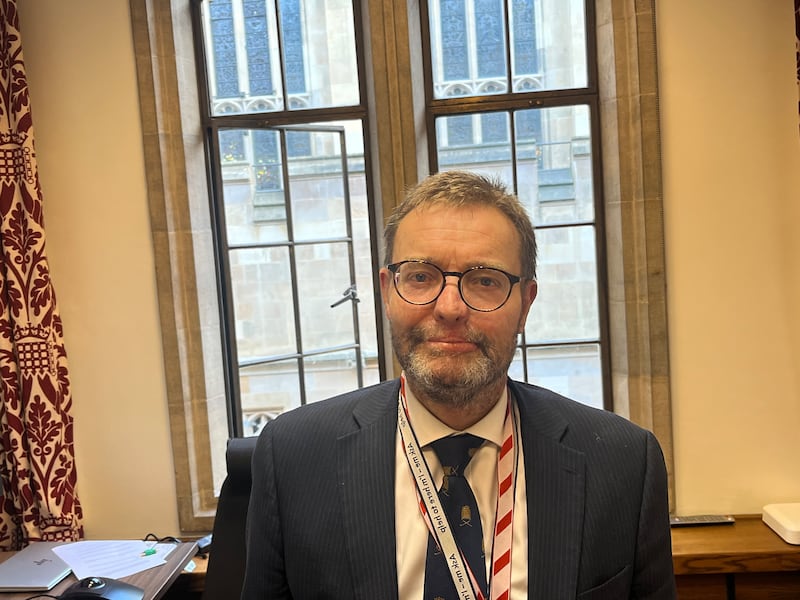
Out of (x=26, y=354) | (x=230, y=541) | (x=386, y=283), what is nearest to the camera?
(x=386, y=283)

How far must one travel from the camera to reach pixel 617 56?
7.89 feet

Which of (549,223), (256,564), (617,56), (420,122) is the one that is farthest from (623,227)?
(256,564)

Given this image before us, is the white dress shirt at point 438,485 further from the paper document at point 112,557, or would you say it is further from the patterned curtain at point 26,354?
the patterned curtain at point 26,354

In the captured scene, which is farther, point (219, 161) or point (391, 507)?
point (219, 161)

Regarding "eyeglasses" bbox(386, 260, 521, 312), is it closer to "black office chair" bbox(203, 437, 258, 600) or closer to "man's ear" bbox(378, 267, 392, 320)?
"man's ear" bbox(378, 267, 392, 320)

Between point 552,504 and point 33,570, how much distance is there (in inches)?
59.4

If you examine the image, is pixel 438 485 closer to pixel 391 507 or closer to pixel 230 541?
pixel 391 507

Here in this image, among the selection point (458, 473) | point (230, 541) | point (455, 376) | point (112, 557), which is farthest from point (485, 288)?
point (112, 557)

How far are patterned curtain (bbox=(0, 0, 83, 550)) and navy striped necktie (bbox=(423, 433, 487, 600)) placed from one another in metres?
1.73

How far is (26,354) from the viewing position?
8.03ft

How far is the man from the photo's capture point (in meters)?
1.19

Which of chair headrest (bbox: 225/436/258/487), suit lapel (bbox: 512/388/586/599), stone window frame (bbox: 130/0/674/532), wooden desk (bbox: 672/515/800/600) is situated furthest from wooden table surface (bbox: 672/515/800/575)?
chair headrest (bbox: 225/436/258/487)

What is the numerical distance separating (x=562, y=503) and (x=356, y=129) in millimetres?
1817

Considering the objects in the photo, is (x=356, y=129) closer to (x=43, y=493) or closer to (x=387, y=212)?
(x=387, y=212)
